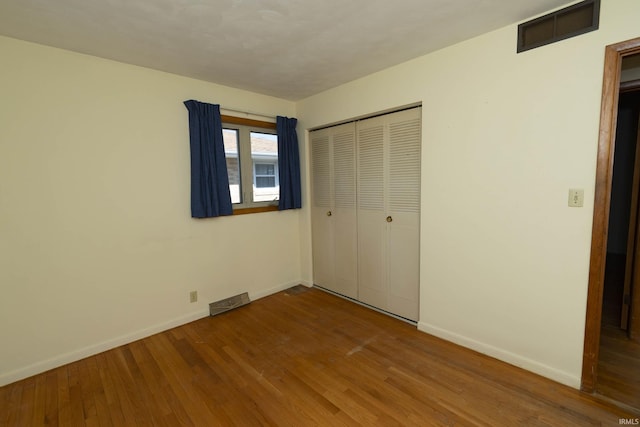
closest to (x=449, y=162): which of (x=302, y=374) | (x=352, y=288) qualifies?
(x=352, y=288)

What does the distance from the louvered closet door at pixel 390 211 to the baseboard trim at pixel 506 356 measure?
0.26 meters

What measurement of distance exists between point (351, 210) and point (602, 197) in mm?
2082

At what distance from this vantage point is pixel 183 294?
9.59ft

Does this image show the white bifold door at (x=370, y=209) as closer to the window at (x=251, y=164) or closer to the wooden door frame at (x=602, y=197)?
the window at (x=251, y=164)

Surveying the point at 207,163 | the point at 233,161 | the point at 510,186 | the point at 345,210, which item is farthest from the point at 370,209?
the point at 207,163

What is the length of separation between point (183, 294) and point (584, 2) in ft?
12.6

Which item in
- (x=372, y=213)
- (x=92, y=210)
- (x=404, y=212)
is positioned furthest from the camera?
(x=372, y=213)

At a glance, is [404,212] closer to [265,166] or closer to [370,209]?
[370,209]

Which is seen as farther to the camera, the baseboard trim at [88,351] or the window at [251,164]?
the window at [251,164]

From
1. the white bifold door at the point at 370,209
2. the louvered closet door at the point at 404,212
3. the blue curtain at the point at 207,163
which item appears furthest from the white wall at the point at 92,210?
the louvered closet door at the point at 404,212

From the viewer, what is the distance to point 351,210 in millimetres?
3312

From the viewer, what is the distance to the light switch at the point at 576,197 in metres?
1.80

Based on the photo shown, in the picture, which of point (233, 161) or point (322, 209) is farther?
point (322, 209)

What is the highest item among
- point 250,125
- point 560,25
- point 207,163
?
point 560,25
